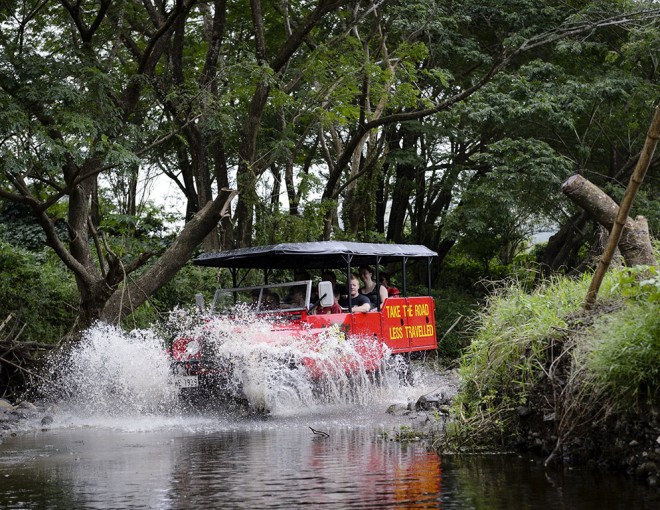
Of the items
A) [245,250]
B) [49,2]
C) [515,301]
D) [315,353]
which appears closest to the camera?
[515,301]

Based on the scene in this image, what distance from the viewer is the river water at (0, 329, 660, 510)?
6.98 m

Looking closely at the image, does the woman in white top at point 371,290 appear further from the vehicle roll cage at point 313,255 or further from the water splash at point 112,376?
the water splash at point 112,376

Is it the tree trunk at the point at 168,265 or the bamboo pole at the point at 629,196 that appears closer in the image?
the bamboo pole at the point at 629,196

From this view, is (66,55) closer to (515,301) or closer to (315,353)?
(315,353)

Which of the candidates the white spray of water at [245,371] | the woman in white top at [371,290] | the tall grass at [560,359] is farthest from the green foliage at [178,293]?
the tall grass at [560,359]

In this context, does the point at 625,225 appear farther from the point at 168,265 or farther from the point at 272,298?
the point at 168,265

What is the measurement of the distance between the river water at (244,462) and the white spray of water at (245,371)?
3 centimetres

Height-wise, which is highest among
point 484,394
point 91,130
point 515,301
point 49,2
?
point 49,2

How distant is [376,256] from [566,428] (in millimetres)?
8119

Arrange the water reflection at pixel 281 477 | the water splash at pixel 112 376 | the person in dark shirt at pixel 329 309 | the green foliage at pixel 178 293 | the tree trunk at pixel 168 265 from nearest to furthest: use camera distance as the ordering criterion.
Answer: the water reflection at pixel 281 477 < the water splash at pixel 112 376 < the person in dark shirt at pixel 329 309 < the tree trunk at pixel 168 265 < the green foliage at pixel 178 293

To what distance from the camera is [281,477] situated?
26.5ft

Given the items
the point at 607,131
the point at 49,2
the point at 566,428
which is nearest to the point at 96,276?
the point at 49,2

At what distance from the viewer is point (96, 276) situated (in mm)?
17094

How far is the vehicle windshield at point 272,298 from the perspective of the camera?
48.6 feet
